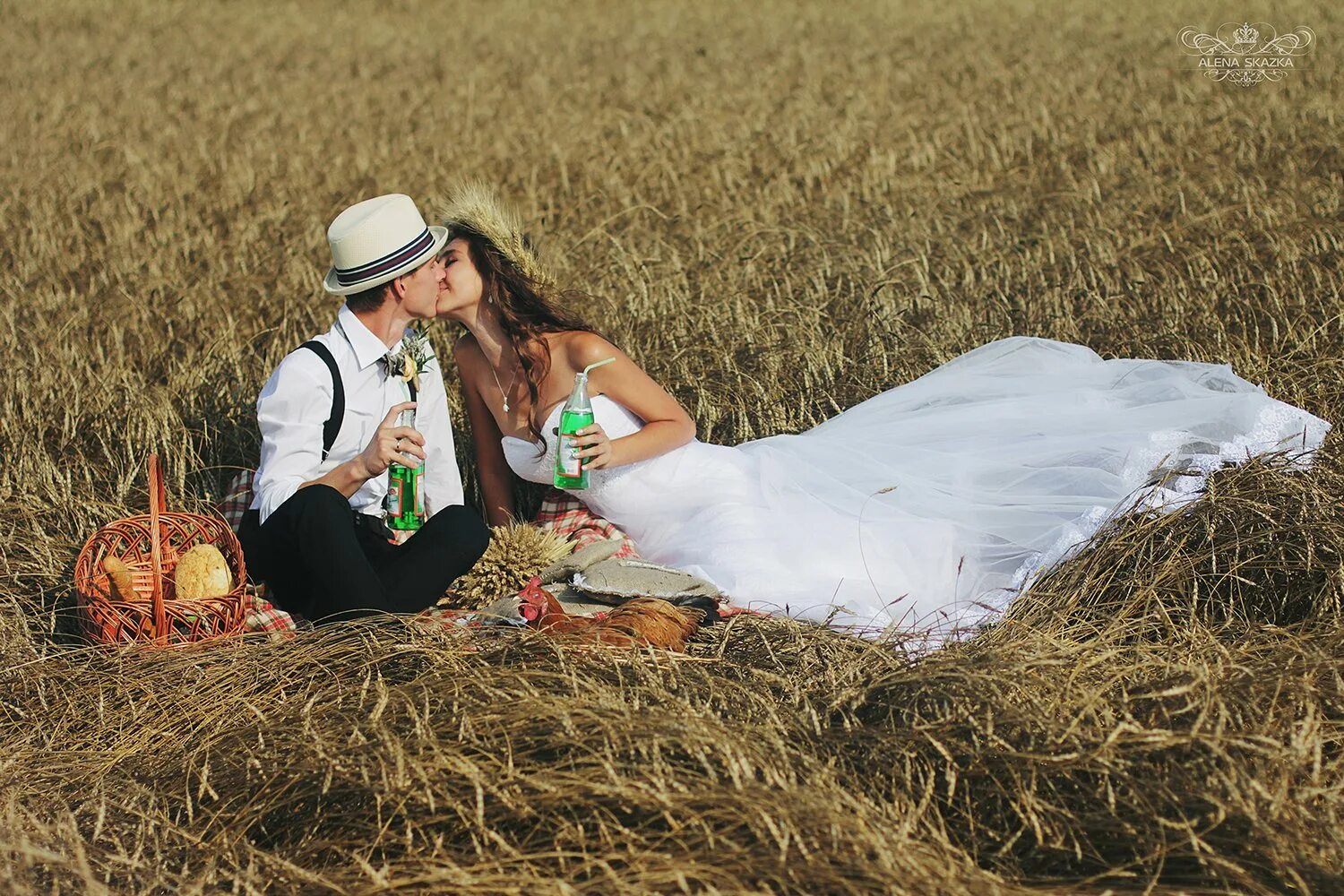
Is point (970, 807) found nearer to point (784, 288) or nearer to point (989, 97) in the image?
point (784, 288)

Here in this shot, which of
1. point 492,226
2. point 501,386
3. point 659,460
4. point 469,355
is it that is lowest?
point 659,460

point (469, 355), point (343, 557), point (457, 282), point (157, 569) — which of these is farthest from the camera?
point (469, 355)

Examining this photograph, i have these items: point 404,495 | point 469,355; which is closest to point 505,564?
point 404,495

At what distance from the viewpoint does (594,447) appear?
4.02 meters

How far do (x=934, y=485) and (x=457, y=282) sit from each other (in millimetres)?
1625

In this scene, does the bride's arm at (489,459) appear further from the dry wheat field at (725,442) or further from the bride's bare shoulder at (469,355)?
the dry wheat field at (725,442)

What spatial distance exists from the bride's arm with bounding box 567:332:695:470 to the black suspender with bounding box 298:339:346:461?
2.37ft

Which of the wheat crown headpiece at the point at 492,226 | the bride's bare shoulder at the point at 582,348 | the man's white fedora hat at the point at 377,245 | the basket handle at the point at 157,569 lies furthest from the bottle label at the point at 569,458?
the basket handle at the point at 157,569

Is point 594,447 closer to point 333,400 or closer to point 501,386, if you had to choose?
point 501,386

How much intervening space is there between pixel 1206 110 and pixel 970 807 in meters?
7.35

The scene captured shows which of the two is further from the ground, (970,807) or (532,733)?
(532,733)

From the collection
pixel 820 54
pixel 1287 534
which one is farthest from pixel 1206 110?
pixel 1287 534

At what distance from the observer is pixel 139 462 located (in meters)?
4.74

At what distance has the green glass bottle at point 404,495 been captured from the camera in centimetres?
392
